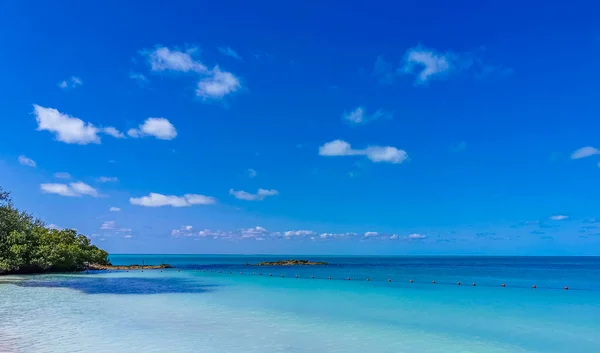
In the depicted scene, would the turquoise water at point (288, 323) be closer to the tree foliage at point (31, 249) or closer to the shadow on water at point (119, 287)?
the shadow on water at point (119, 287)

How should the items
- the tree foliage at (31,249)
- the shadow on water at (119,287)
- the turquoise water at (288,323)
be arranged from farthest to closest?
the tree foliage at (31,249) → the shadow on water at (119,287) → the turquoise water at (288,323)

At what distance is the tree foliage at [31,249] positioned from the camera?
4231 centimetres

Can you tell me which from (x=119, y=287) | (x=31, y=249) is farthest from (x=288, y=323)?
(x=31, y=249)

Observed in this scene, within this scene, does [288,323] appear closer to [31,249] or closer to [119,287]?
[119,287]

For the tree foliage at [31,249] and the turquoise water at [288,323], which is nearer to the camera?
the turquoise water at [288,323]

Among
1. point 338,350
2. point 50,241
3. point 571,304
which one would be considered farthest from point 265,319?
point 50,241

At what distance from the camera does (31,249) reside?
45500mm

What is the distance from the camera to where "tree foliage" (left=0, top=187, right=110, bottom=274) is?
1666 inches

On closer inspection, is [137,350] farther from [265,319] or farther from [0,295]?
[0,295]

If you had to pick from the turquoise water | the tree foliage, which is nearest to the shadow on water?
the turquoise water

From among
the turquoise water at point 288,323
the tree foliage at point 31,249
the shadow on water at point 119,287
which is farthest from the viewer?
the tree foliage at point 31,249

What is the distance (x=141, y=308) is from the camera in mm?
21188

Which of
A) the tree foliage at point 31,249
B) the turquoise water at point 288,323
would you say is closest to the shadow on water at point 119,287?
the turquoise water at point 288,323

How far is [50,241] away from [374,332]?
161ft
